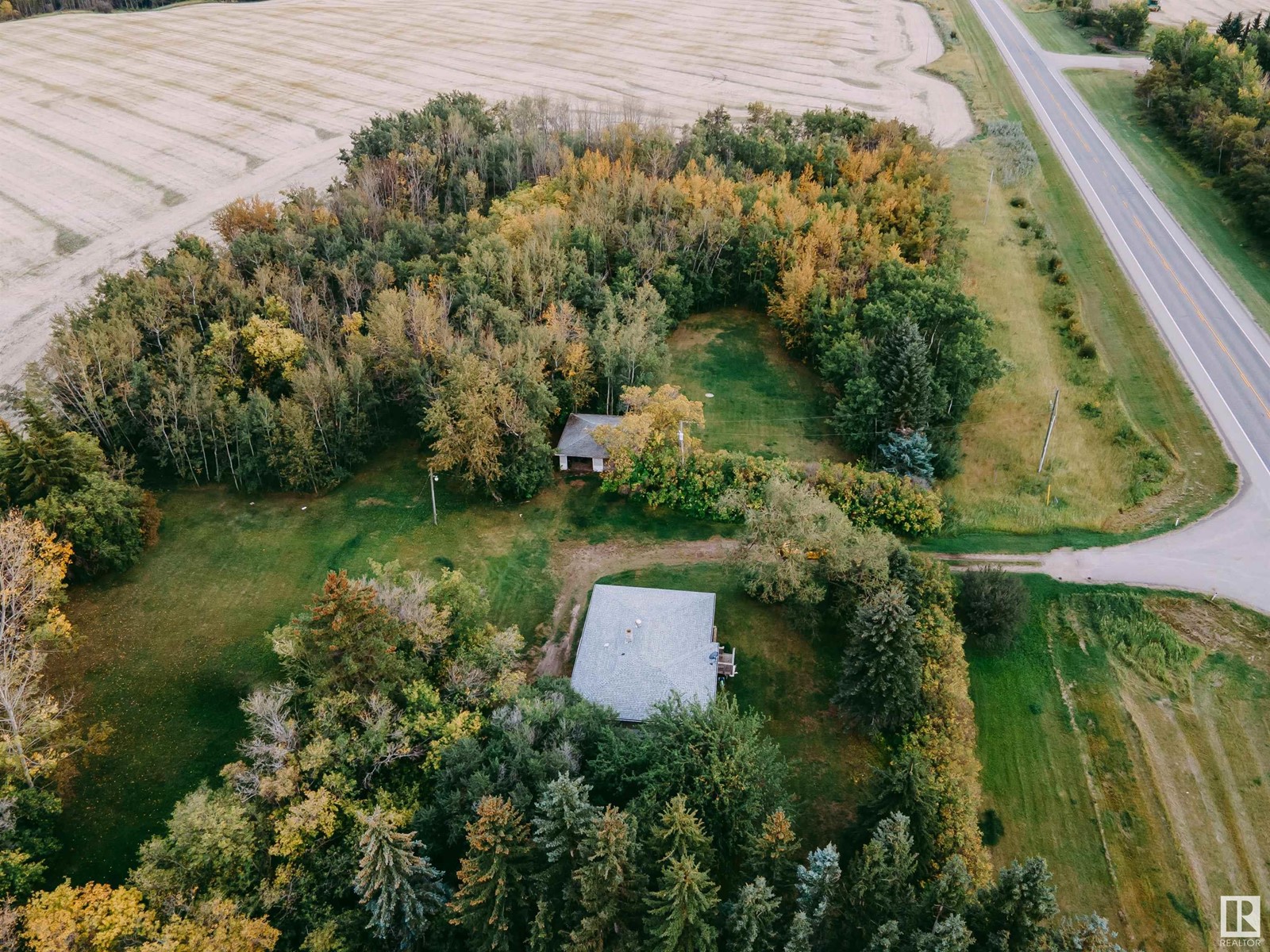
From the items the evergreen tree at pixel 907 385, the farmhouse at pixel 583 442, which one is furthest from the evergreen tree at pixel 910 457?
the farmhouse at pixel 583 442

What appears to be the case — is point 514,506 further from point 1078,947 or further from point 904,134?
point 904,134

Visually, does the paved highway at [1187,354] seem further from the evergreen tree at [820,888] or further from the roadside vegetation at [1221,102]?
the evergreen tree at [820,888]

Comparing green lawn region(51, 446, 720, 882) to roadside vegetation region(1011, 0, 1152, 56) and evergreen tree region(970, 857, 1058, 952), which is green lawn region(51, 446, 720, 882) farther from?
roadside vegetation region(1011, 0, 1152, 56)

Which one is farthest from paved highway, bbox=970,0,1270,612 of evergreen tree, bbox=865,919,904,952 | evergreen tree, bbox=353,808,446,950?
evergreen tree, bbox=353,808,446,950

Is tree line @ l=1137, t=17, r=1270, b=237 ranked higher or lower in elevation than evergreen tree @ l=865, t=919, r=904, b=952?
higher

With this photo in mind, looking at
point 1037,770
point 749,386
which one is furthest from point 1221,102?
point 1037,770

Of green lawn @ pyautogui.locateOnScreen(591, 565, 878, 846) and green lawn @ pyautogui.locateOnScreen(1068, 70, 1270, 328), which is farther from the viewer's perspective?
green lawn @ pyautogui.locateOnScreen(1068, 70, 1270, 328)

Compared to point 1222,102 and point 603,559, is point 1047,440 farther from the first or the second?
point 1222,102
